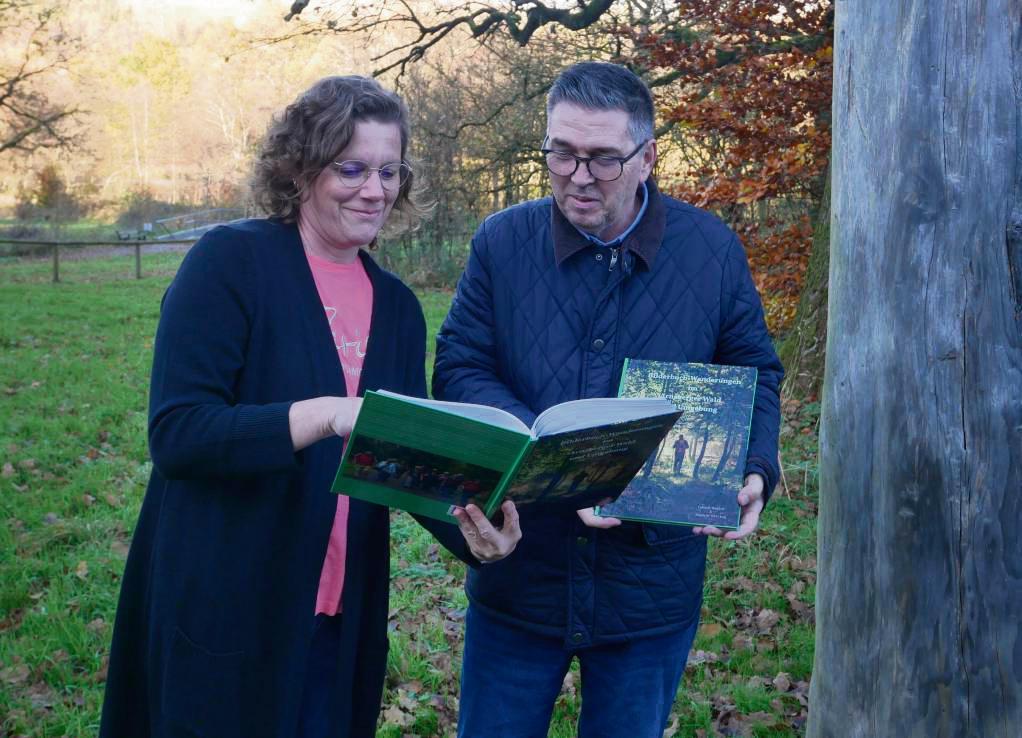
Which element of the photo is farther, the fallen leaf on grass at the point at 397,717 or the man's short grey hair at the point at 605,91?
the fallen leaf on grass at the point at 397,717

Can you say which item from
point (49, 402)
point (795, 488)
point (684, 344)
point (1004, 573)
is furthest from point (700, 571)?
point (49, 402)

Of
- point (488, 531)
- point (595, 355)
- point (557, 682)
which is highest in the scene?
point (595, 355)

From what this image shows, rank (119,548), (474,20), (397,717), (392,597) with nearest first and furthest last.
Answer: (397,717), (392,597), (119,548), (474,20)

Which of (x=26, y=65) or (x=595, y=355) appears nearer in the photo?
(x=595, y=355)

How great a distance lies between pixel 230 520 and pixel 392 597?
10.0ft

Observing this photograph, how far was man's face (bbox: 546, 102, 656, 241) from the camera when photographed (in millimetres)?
2252

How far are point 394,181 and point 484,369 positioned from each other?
1.65 feet

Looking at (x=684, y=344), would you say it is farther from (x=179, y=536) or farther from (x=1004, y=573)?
(x=179, y=536)

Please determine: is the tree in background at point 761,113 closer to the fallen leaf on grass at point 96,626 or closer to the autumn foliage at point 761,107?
the autumn foliage at point 761,107

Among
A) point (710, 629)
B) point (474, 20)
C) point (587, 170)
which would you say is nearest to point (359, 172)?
point (587, 170)

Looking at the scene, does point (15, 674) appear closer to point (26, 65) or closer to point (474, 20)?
Answer: point (474, 20)

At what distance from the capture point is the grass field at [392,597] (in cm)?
393

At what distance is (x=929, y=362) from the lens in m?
1.92

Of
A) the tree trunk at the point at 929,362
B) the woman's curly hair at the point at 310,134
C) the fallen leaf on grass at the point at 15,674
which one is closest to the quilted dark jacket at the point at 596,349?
the tree trunk at the point at 929,362
